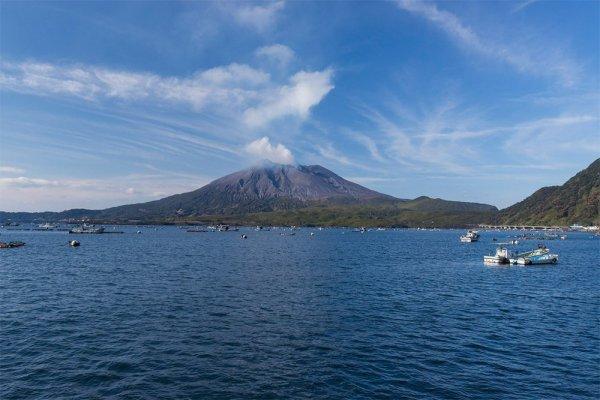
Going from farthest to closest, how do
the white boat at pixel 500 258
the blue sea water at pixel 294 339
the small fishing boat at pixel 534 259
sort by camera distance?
the white boat at pixel 500 258 < the small fishing boat at pixel 534 259 < the blue sea water at pixel 294 339

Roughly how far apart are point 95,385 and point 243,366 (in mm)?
8898

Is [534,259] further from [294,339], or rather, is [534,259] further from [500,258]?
[294,339]

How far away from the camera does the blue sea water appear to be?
963 inches

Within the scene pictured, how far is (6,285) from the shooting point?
191 ft

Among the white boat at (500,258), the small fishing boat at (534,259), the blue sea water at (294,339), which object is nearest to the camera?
the blue sea water at (294,339)

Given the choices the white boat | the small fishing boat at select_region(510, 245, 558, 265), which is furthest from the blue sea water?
the small fishing boat at select_region(510, 245, 558, 265)

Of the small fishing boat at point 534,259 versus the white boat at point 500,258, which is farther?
the white boat at point 500,258

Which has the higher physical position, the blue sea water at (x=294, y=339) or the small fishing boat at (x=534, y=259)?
the small fishing boat at (x=534, y=259)

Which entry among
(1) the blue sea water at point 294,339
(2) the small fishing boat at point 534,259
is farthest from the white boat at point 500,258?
(1) the blue sea water at point 294,339

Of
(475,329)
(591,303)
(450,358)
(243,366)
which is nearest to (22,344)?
(243,366)

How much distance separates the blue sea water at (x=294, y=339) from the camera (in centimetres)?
2447

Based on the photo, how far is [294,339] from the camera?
33.4 m

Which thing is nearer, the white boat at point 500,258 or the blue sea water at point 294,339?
the blue sea water at point 294,339

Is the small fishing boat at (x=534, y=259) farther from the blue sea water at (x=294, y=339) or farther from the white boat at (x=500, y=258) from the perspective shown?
the blue sea water at (x=294, y=339)
